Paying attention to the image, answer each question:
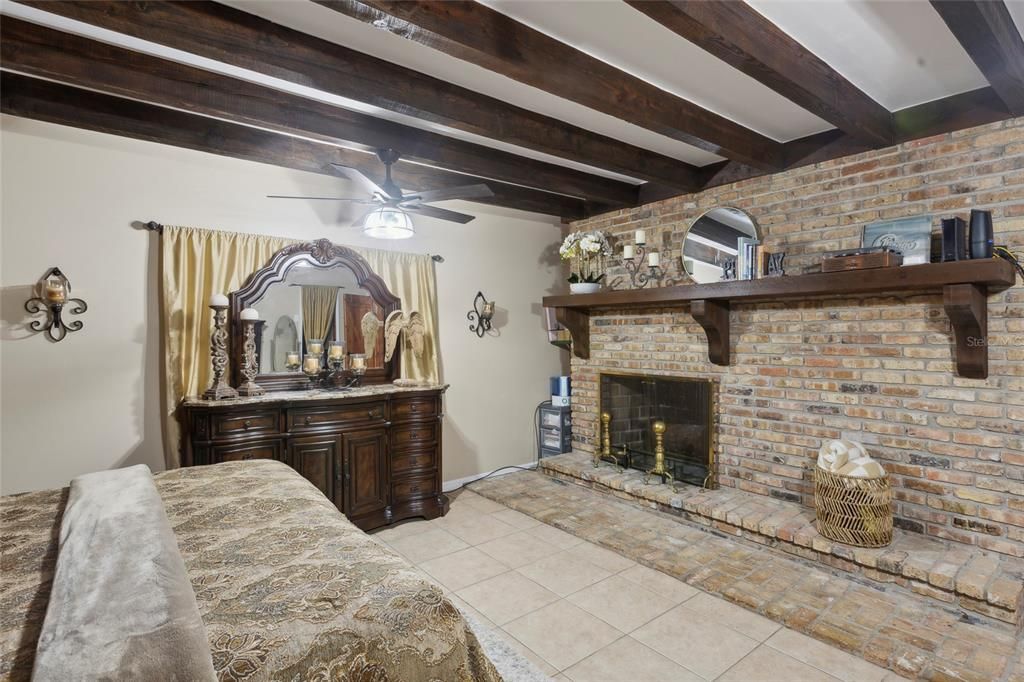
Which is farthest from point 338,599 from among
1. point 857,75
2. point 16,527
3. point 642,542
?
point 857,75

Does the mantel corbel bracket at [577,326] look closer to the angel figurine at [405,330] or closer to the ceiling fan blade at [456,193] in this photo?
the angel figurine at [405,330]

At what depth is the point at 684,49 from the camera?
2.28 m

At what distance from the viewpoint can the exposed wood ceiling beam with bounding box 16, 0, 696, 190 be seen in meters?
1.83

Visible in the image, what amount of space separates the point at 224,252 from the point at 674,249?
10.6 ft

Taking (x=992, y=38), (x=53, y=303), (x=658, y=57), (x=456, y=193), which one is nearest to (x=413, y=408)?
(x=456, y=193)

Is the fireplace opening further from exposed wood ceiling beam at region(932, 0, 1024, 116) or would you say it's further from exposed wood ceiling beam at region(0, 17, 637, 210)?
exposed wood ceiling beam at region(932, 0, 1024, 116)

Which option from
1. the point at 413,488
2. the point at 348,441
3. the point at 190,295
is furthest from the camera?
the point at 413,488

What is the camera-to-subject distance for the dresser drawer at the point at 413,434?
3.62 metres

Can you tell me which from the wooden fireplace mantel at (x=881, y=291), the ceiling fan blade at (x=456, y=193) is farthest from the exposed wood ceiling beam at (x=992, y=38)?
the ceiling fan blade at (x=456, y=193)

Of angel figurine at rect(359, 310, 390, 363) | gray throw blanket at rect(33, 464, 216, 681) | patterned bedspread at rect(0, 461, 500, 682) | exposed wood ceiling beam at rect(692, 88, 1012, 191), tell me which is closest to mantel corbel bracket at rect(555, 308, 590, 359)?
angel figurine at rect(359, 310, 390, 363)

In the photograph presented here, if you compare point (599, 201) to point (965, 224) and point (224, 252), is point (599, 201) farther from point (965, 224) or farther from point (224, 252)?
point (224, 252)

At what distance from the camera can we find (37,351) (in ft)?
9.14

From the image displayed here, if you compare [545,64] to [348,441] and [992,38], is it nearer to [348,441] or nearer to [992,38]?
[992,38]

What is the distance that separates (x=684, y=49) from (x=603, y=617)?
2.61m
